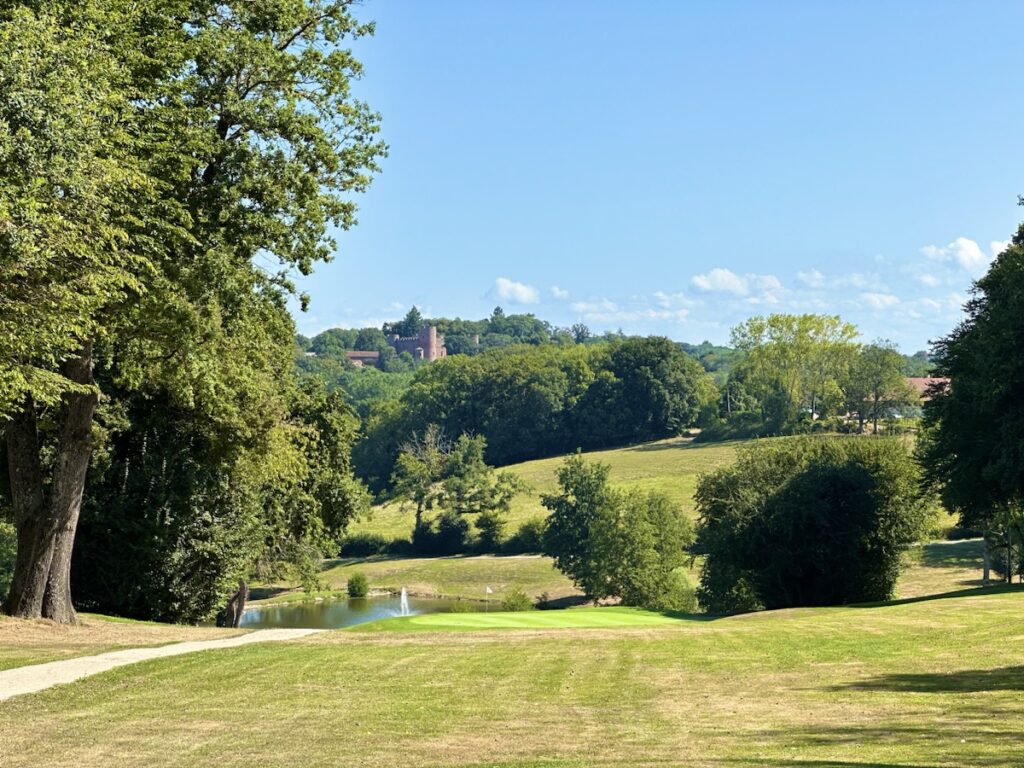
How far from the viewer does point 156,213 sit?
73.8 ft

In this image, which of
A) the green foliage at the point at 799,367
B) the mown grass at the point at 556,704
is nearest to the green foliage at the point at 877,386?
the green foliage at the point at 799,367

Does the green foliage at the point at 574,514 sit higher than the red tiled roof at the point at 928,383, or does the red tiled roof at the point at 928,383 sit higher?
the red tiled roof at the point at 928,383

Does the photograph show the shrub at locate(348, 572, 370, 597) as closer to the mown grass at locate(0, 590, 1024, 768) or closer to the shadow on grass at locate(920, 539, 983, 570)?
the shadow on grass at locate(920, 539, 983, 570)

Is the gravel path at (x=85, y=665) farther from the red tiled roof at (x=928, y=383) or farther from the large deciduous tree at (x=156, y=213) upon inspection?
the red tiled roof at (x=928, y=383)

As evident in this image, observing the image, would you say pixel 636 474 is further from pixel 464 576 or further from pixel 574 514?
pixel 574 514

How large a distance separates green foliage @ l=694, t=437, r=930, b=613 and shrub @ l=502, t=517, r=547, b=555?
4458 cm

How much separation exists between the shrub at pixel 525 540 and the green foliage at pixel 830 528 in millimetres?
44576

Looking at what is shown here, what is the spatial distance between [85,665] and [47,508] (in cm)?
782

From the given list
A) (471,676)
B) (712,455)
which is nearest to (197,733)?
(471,676)

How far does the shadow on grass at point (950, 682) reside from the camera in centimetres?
1543

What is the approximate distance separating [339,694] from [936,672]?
9.19 m

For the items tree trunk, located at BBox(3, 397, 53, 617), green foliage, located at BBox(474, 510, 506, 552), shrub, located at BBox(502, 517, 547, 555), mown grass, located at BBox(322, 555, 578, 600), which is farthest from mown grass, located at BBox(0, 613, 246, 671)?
green foliage, located at BBox(474, 510, 506, 552)

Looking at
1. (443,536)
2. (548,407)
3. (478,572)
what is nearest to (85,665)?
(478,572)

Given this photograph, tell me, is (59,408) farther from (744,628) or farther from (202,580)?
(744,628)
